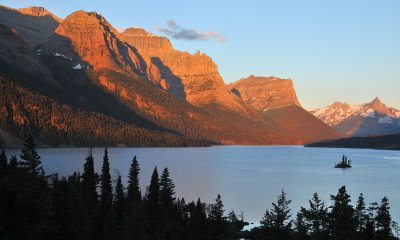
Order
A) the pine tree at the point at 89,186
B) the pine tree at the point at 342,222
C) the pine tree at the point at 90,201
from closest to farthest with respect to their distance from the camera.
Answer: the pine tree at the point at 90,201 → the pine tree at the point at 342,222 → the pine tree at the point at 89,186

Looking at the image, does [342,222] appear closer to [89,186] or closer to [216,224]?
[216,224]

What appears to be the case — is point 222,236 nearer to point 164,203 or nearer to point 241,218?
point 164,203

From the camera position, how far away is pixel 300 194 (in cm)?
13650

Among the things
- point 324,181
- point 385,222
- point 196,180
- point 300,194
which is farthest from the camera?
point 324,181

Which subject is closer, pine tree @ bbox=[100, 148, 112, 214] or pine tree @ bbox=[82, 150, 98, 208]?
pine tree @ bbox=[82, 150, 98, 208]

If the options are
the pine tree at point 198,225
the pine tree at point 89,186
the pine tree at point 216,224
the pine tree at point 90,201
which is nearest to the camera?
the pine tree at point 90,201

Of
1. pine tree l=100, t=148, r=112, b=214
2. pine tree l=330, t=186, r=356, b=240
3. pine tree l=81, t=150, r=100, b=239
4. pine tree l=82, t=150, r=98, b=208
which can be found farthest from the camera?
pine tree l=100, t=148, r=112, b=214

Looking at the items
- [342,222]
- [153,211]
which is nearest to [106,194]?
[153,211]

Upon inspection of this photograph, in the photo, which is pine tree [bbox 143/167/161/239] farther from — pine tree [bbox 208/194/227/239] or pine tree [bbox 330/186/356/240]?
pine tree [bbox 330/186/356/240]

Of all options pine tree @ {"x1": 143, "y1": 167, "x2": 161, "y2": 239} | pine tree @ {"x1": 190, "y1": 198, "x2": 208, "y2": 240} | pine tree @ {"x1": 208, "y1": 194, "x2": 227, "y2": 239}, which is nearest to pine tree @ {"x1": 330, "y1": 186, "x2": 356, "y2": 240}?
pine tree @ {"x1": 208, "y1": 194, "x2": 227, "y2": 239}

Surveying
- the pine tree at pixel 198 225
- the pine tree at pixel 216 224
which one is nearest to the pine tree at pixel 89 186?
the pine tree at pixel 198 225

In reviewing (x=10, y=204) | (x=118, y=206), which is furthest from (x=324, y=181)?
(x=10, y=204)

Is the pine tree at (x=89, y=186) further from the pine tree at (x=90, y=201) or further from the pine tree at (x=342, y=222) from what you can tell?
the pine tree at (x=342, y=222)

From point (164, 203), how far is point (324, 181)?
356ft
